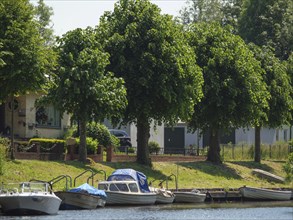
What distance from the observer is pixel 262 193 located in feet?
240

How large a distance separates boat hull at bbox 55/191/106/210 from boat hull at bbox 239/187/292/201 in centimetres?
1749

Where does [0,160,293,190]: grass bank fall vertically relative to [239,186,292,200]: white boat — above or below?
above

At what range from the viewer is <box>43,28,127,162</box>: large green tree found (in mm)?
67875

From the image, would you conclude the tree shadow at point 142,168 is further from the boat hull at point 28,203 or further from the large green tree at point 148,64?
the boat hull at point 28,203

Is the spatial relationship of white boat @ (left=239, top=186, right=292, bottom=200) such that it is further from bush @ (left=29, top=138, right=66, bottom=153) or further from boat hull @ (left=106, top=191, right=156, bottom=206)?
bush @ (left=29, top=138, right=66, bottom=153)

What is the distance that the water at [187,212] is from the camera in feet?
177

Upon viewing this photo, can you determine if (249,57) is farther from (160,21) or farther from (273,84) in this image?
(160,21)

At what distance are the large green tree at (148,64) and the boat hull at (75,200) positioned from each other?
50.7 feet

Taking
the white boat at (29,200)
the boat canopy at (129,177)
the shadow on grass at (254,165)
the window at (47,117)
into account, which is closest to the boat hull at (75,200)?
the white boat at (29,200)

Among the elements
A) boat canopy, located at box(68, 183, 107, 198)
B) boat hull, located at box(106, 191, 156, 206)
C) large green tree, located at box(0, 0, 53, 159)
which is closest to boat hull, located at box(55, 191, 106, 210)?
boat canopy, located at box(68, 183, 107, 198)

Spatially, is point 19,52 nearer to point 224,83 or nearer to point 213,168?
point 224,83

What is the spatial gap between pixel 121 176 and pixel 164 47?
43.5ft

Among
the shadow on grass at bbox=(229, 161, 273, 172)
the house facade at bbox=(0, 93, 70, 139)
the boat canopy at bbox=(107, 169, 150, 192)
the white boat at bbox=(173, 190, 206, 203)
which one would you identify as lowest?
the white boat at bbox=(173, 190, 206, 203)

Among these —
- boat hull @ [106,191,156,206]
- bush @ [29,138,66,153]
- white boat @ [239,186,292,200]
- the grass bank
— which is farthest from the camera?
white boat @ [239,186,292,200]
